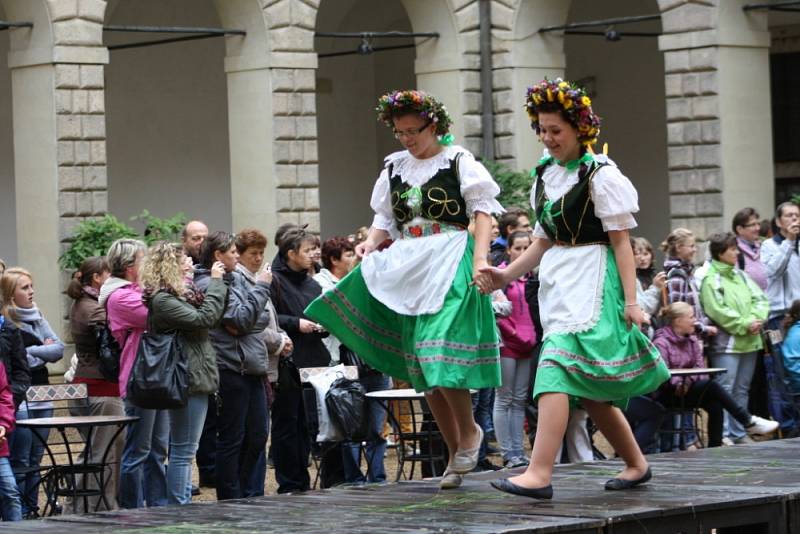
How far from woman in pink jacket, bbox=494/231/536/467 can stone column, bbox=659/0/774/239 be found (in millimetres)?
7803

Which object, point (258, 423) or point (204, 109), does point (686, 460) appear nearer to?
point (258, 423)

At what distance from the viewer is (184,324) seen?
367 inches

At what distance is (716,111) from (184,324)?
11116 mm

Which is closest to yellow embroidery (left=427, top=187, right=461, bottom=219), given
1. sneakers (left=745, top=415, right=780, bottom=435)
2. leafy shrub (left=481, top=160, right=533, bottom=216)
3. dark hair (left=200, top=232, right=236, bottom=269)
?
dark hair (left=200, top=232, right=236, bottom=269)

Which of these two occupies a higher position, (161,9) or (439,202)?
(161,9)

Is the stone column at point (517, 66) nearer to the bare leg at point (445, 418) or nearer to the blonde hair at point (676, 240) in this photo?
the blonde hair at point (676, 240)

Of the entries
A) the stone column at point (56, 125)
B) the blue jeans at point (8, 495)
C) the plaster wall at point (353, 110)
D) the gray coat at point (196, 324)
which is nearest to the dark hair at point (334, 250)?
the gray coat at point (196, 324)

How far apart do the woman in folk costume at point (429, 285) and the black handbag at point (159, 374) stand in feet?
4.52

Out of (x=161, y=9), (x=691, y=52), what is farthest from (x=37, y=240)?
(x=691, y=52)

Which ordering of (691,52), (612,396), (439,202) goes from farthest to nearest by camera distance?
(691,52)
(439,202)
(612,396)

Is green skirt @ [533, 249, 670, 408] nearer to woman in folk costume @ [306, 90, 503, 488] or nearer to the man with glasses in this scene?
woman in folk costume @ [306, 90, 503, 488]

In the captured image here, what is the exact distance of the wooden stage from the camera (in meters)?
6.59

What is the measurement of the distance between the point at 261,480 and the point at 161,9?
13.4 metres

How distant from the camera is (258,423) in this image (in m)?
10.2
